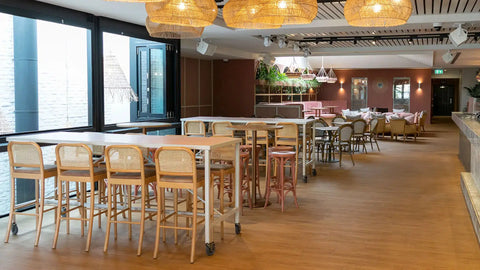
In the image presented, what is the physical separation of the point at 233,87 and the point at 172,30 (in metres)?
10.5

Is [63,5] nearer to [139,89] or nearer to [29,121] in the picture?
[29,121]

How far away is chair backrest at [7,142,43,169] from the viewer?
15.9ft

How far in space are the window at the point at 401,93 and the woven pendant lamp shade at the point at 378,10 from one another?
18.9 m

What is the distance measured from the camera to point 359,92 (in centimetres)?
2362

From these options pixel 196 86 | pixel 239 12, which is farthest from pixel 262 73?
pixel 239 12

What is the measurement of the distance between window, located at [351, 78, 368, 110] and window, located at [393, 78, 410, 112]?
131 cm

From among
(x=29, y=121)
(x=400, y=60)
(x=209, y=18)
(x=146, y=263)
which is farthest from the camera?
(x=400, y=60)

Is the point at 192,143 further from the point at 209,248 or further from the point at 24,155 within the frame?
the point at 24,155

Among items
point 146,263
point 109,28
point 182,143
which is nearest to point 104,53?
point 109,28

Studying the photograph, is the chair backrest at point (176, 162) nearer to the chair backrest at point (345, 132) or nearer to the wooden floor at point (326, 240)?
the wooden floor at point (326, 240)

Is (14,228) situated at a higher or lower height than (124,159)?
lower

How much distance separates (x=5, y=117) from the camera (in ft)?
20.6

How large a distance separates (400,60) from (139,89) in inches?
554

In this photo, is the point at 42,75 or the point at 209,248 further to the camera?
the point at 42,75
